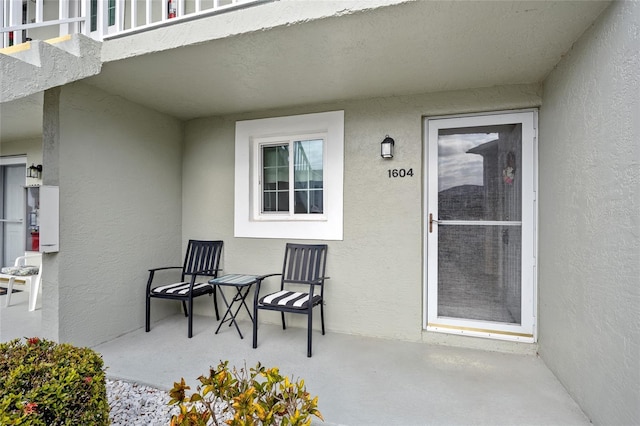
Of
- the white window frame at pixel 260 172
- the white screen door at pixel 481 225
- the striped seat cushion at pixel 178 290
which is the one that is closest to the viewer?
the white screen door at pixel 481 225

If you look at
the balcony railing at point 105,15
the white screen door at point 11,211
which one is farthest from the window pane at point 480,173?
the white screen door at point 11,211

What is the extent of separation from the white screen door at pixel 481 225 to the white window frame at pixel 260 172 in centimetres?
102

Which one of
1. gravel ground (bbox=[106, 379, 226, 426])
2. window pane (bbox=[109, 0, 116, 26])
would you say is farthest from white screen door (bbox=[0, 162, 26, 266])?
gravel ground (bbox=[106, 379, 226, 426])

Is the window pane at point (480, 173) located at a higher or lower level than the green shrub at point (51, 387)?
higher

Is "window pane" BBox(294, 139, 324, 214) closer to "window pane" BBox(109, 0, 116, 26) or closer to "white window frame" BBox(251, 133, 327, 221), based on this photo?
"white window frame" BBox(251, 133, 327, 221)

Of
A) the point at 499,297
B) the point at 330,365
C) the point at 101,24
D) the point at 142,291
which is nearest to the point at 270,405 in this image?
the point at 330,365

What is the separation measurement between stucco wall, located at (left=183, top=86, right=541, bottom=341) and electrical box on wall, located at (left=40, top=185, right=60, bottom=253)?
206cm

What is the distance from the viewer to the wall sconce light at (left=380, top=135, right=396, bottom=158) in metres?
3.57

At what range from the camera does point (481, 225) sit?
3.41m

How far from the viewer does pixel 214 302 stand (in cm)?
422

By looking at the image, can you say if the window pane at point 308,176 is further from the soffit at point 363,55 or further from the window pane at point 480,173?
the window pane at point 480,173

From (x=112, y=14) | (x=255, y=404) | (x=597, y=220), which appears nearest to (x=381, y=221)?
(x=597, y=220)

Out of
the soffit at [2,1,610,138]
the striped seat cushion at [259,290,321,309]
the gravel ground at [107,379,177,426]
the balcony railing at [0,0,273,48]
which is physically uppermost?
the balcony railing at [0,0,273,48]

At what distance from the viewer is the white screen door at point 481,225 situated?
3279mm
